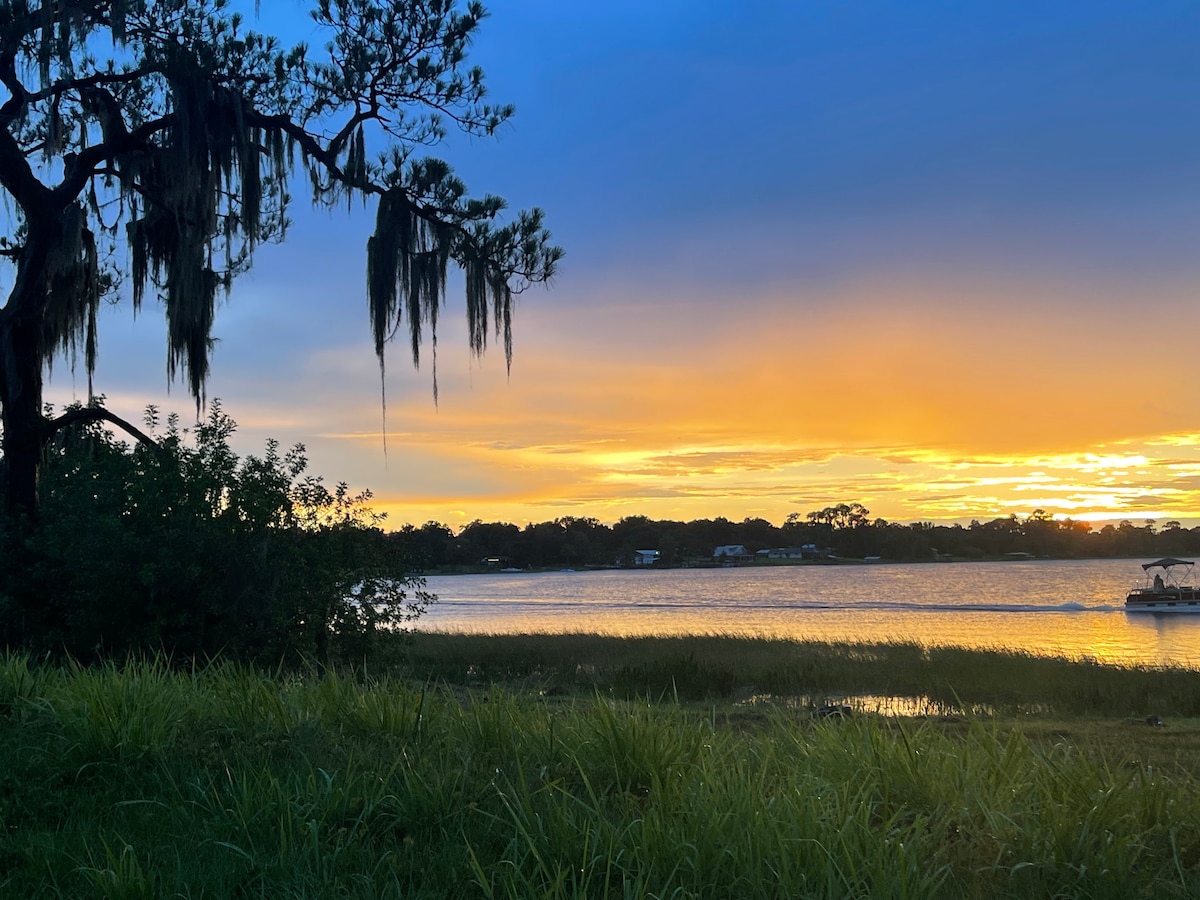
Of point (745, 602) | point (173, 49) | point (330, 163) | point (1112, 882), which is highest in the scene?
point (173, 49)

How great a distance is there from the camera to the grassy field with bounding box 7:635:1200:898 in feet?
13.8

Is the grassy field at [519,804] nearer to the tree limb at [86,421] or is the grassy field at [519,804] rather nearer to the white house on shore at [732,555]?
the tree limb at [86,421]

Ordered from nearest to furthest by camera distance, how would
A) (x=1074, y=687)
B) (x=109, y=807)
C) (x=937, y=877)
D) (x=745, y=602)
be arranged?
1. (x=937, y=877)
2. (x=109, y=807)
3. (x=1074, y=687)
4. (x=745, y=602)

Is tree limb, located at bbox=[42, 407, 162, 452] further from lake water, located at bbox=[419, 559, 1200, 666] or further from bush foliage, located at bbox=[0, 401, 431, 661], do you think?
lake water, located at bbox=[419, 559, 1200, 666]

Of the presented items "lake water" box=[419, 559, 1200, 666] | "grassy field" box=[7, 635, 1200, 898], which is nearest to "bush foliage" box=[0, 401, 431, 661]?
"grassy field" box=[7, 635, 1200, 898]

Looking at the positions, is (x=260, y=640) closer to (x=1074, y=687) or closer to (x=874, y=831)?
(x=874, y=831)

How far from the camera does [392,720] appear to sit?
6.87 metres

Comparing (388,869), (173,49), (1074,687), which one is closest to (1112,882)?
(388,869)

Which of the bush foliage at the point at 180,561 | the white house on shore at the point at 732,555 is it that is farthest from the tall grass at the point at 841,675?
the white house on shore at the point at 732,555

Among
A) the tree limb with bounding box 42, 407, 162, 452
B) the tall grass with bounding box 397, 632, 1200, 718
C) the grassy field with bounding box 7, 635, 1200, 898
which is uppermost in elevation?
the tree limb with bounding box 42, 407, 162, 452

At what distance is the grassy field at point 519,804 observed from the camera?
4.20 m

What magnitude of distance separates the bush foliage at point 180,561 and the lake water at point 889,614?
2190 centimetres

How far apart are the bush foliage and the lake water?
21.9 metres

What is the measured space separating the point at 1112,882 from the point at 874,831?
989 millimetres
